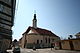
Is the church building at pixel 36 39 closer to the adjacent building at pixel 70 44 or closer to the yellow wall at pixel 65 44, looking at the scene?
the adjacent building at pixel 70 44

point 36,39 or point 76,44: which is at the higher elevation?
point 36,39

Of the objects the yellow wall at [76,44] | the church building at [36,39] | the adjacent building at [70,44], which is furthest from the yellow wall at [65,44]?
the church building at [36,39]

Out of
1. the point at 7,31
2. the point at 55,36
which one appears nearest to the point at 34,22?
the point at 55,36

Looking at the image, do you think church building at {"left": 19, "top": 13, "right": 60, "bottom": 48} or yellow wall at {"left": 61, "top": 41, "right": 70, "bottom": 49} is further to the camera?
church building at {"left": 19, "top": 13, "right": 60, "bottom": 48}

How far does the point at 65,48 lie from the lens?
34.4 m

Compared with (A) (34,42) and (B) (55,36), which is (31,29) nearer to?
(A) (34,42)

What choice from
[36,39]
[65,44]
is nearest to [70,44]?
[65,44]

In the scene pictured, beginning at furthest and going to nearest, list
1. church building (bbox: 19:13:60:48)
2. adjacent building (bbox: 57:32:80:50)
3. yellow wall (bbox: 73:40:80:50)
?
church building (bbox: 19:13:60:48)
adjacent building (bbox: 57:32:80:50)
yellow wall (bbox: 73:40:80:50)

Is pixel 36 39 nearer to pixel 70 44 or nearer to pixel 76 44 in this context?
pixel 70 44

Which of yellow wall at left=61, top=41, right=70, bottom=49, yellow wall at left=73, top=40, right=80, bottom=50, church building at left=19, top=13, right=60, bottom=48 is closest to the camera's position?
yellow wall at left=73, top=40, right=80, bottom=50

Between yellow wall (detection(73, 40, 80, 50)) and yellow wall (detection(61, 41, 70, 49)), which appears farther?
yellow wall (detection(61, 41, 70, 49))

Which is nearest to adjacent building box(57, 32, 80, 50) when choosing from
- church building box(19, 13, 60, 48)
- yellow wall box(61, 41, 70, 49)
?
yellow wall box(61, 41, 70, 49)

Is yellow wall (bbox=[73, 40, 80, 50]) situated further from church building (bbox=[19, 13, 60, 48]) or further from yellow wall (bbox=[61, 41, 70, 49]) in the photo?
church building (bbox=[19, 13, 60, 48])

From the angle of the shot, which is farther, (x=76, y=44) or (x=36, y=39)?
(x=36, y=39)
